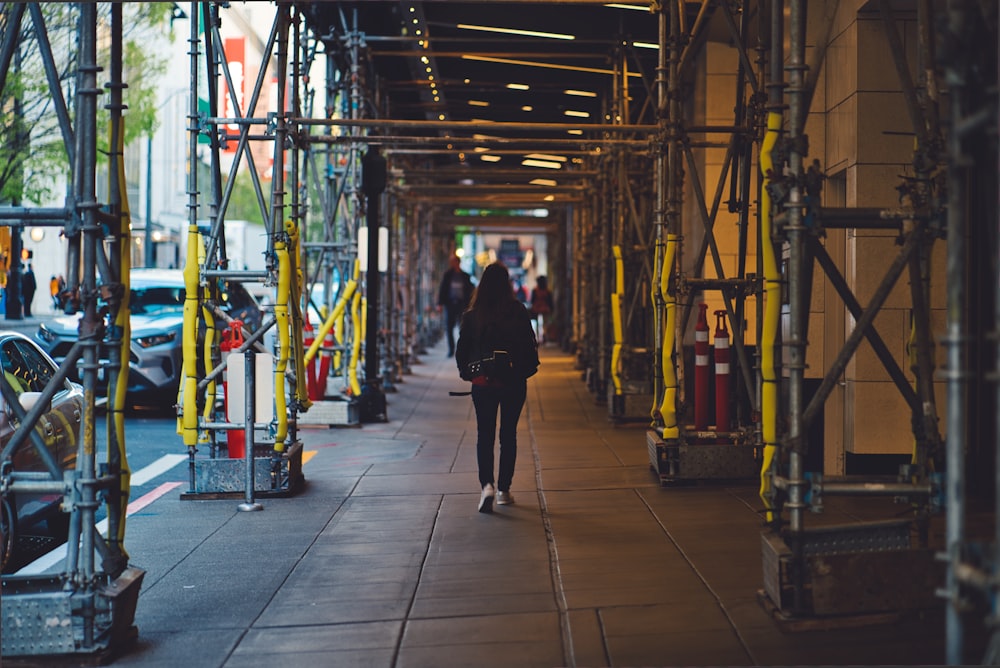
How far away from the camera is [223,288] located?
11.2m

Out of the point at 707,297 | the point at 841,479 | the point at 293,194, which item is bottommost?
the point at 841,479

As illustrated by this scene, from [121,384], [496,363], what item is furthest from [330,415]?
[121,384]

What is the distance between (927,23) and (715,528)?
363 cm

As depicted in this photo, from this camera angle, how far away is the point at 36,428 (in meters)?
7.19

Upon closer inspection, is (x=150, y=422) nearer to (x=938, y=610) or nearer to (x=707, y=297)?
(x=707, y=297)

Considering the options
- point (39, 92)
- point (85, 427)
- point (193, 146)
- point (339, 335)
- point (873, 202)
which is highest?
point (39, 92)

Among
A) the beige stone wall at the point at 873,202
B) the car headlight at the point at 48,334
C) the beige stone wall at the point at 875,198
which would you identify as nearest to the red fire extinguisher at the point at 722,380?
the beige stone wall at the point at 873,202

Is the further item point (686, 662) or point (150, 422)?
point (150, 422)

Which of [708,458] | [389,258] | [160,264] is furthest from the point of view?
[160,264]

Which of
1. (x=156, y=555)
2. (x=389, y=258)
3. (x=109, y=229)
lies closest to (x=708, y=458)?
(x=156, y=555)

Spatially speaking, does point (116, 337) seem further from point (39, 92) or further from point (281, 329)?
point (39, 92)

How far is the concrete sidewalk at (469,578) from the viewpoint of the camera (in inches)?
223

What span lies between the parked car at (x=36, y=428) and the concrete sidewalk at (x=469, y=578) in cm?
67

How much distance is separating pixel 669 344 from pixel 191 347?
156 inches
